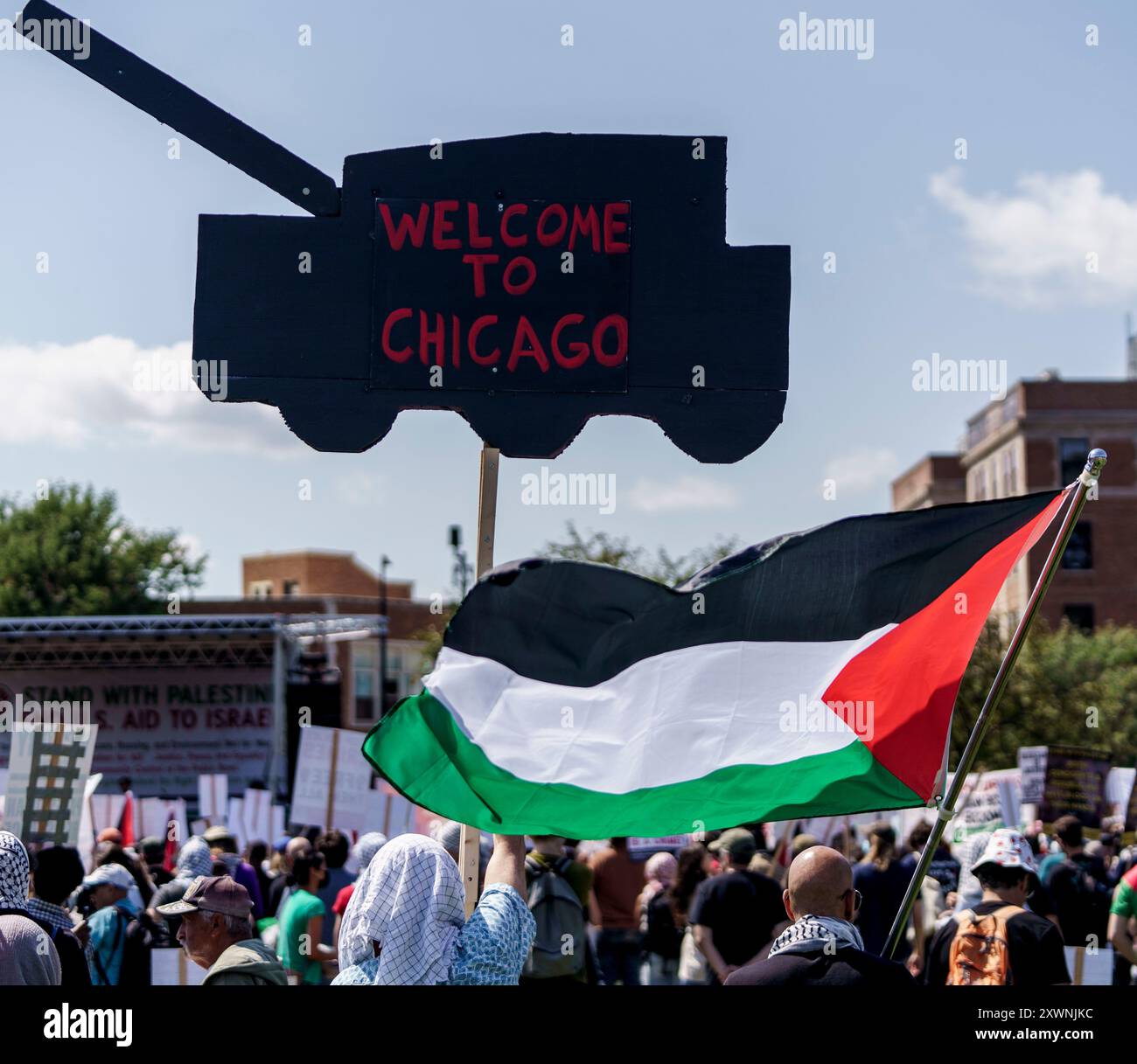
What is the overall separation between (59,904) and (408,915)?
2845 mm

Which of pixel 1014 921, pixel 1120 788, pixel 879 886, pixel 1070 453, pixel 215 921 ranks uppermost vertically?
pixel 1070 453

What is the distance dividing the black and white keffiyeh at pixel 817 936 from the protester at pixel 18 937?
6.86 feet

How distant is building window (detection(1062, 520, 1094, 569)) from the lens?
59.7 metres

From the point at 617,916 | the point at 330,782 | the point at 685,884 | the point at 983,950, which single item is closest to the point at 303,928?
the point at 685,884

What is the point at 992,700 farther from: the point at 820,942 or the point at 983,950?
the point at 983,950

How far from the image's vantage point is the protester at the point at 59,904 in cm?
491

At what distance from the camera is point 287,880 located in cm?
948

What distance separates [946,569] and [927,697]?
1.29 feet

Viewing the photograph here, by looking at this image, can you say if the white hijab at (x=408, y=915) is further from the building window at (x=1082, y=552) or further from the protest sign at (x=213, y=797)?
the building window at (x=1082, y=552)

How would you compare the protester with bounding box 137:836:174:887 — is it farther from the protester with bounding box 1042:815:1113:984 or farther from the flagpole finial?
the flagpole finial

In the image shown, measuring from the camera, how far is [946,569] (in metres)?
4.34

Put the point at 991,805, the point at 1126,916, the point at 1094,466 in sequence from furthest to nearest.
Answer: the point at 991,805, the point at 1126,916, the point at 1094,466

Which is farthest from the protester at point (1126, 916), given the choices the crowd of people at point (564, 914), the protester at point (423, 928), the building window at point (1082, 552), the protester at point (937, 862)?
the building window at point (1082, 552)

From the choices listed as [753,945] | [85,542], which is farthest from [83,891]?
[85,542]
